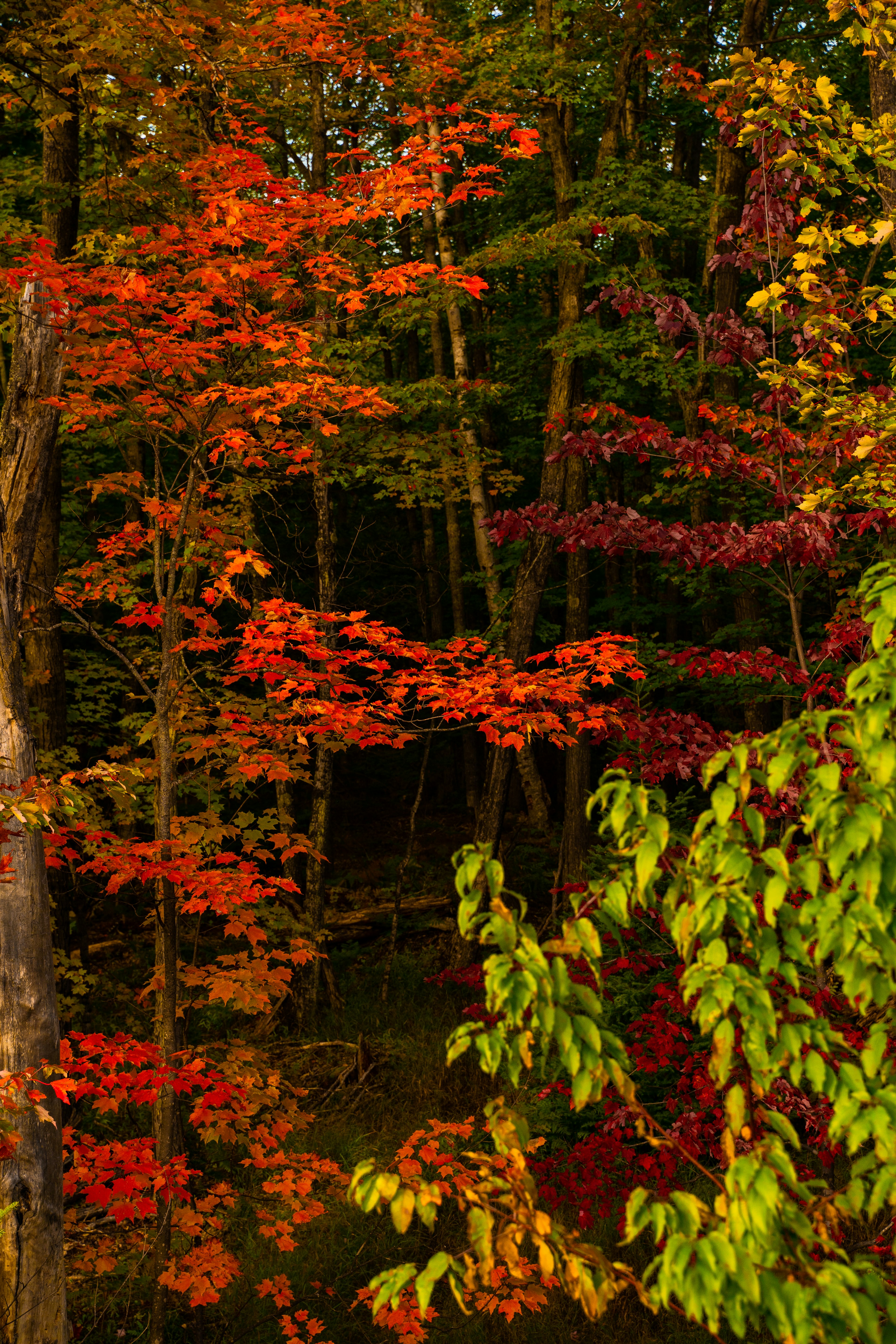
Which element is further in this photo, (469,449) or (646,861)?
(469,449)

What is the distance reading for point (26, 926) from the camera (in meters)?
5.36

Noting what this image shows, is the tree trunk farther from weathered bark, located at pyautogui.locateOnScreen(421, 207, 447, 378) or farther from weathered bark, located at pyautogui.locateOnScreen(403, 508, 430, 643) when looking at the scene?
weathered bark, located at pyautogui.locateOnScreen(403, 508, 430, 643)

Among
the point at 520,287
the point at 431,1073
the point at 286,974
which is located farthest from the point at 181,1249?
the point at 520,287

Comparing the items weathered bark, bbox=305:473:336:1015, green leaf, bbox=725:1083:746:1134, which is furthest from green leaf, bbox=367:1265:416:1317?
weathered bark, bbox=305:473:336:1015

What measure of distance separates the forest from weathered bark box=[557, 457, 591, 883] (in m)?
0.12

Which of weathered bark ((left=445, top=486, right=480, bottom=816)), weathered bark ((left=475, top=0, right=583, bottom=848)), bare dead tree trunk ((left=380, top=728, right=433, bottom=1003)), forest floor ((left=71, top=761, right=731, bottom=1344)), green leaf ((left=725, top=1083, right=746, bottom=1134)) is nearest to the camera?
green leaf ((left=725, top=1083, right=746, bottom=1134))

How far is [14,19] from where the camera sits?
1066 centimetres

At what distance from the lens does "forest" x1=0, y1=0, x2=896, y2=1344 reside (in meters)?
2.29

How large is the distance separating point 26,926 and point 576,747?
7.74 m

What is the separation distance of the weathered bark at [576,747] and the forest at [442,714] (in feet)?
0.41

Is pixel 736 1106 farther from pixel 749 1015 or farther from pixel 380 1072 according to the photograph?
pixel 380 1072

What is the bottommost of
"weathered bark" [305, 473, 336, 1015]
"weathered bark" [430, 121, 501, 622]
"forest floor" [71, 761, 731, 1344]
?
"forest floor" [71, 761, 731, 1344]

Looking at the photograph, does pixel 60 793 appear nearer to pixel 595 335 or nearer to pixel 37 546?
pixel 37 546

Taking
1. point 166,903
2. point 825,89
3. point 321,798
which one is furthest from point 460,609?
point 825,89
